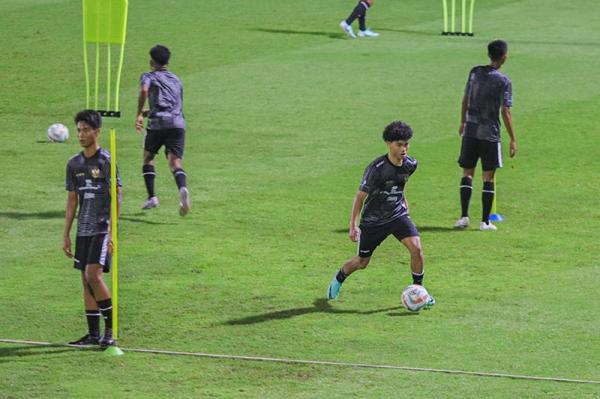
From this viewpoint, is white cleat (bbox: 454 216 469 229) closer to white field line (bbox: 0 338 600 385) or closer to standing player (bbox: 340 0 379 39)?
white field line (bbox: 0 338 600 385)

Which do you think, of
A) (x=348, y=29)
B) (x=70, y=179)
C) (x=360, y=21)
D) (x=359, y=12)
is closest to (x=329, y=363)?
(x=70, y=179)

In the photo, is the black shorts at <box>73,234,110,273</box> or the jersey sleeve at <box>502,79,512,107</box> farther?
the jersey sleeve at <box>502,79,512,107</box>

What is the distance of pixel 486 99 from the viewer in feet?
66.0

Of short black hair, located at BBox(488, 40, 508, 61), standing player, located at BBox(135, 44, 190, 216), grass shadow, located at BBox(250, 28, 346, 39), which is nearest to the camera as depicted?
short black hair, located at BBox(488, 40, 508, 61)

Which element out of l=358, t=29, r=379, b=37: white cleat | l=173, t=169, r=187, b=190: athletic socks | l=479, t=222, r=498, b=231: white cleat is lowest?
l=479, t=222, r=498, b=231: white cleat

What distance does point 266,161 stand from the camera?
25109 millimetres

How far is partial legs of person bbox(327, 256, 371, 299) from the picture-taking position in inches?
631

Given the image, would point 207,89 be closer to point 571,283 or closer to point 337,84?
point 337,84

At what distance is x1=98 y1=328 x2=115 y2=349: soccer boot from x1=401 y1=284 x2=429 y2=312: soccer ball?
3500 millimetres

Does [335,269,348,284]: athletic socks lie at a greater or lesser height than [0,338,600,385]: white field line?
greater

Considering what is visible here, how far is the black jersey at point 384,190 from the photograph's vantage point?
15.7 m

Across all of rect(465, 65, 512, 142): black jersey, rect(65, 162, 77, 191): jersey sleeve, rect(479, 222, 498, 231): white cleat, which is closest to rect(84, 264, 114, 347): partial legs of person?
rect(65, 162, 77, 191): jersey sleeve

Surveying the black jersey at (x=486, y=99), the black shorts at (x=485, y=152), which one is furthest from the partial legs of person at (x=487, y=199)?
the black jersey at (x=486, y=99)

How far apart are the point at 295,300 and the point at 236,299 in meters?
0.70
